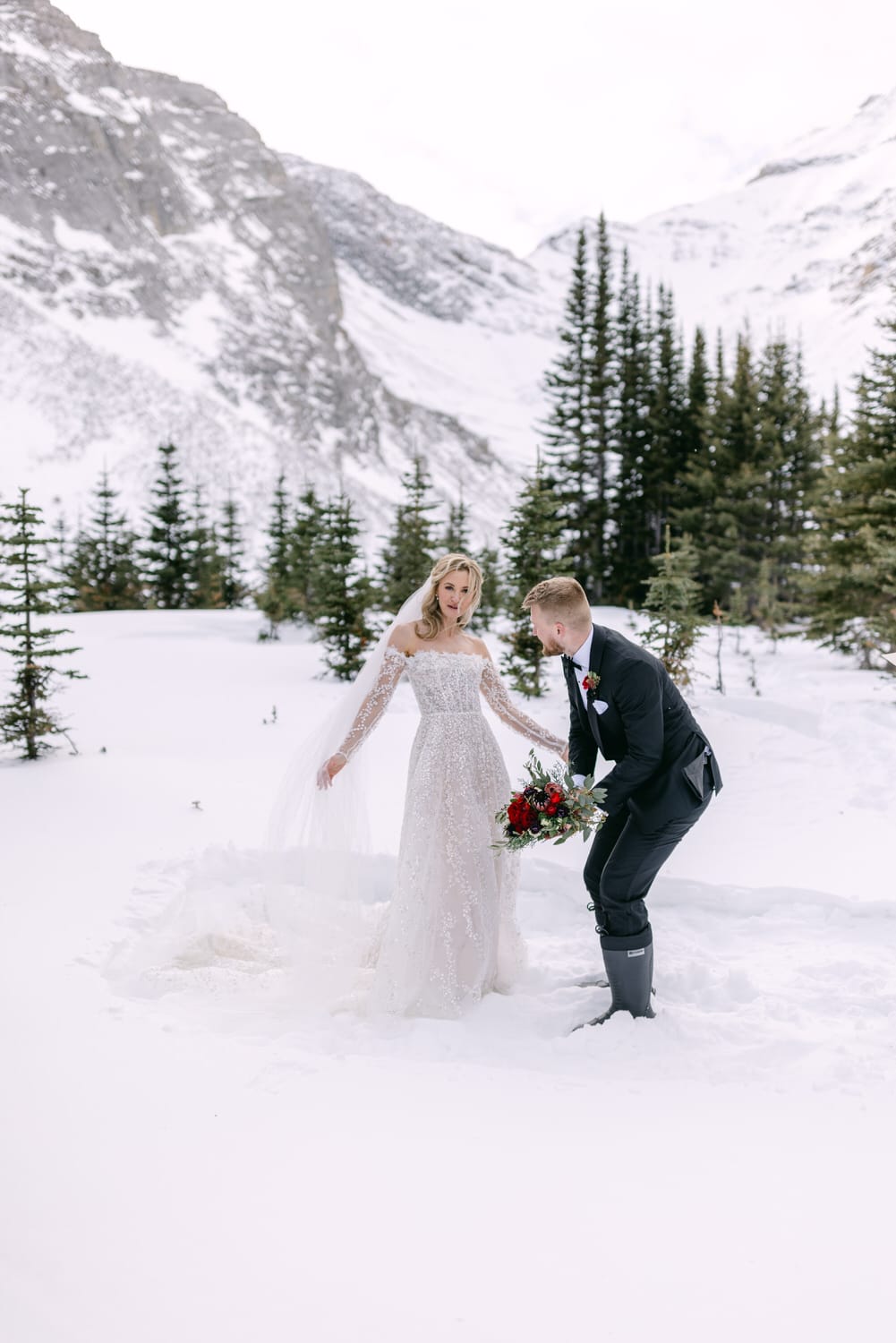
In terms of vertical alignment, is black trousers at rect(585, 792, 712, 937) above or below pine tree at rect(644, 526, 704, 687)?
below

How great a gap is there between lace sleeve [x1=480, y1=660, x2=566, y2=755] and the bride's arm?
53 cm

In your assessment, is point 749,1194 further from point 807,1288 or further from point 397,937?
point 397,937

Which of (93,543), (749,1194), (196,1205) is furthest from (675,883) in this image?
(93,543)

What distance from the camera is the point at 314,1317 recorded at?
2621mm

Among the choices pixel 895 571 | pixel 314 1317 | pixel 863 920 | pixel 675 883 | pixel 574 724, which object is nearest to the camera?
pixel 314 1317

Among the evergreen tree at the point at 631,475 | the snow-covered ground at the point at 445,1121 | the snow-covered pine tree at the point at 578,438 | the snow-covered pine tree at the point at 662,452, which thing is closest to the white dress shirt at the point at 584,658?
the snow-covered ground at the point at 445,1121

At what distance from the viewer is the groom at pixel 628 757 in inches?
170

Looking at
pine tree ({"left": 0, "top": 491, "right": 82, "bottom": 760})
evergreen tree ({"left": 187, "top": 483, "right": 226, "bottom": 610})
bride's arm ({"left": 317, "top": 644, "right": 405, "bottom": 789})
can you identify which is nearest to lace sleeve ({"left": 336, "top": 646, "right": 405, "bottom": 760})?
bride's arm ({"left": 317, "top": 644, "right": 405, "bottom": 789})

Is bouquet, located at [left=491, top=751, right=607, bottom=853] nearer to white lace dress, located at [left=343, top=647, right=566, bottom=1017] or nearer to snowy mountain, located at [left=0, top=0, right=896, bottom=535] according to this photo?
Answer: white lace dress, located at [left=343, top=647, right=566, bottom=1017]

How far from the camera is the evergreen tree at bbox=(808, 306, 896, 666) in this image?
14.1 meters

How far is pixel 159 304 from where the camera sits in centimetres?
7675

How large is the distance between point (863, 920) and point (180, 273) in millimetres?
88919

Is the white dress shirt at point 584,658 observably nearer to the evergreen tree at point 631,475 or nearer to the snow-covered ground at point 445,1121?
the snow-covered ground at point 445,1121

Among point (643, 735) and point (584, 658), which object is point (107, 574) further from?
point (643, 735)
